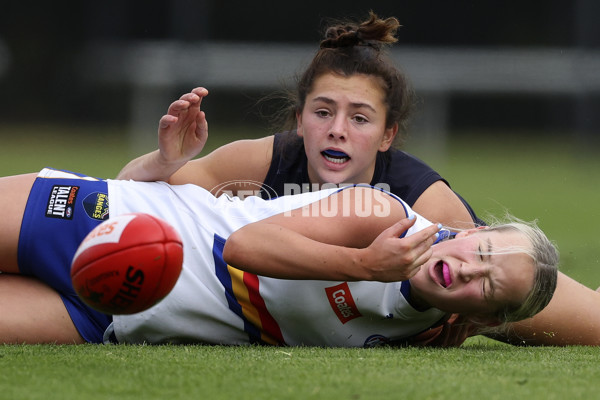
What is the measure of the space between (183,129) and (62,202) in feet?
1.67

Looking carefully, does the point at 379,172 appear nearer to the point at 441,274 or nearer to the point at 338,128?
the point at 338,128

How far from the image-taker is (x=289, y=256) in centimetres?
233

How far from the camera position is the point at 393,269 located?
2.27 m

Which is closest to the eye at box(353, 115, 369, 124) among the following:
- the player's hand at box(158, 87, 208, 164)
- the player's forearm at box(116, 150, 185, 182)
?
the player's hand at box(158, 87, 208, 164)

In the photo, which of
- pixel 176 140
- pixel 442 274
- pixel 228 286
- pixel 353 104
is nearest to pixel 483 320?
pixel 442 274

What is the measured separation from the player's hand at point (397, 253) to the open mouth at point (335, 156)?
41.3 inches

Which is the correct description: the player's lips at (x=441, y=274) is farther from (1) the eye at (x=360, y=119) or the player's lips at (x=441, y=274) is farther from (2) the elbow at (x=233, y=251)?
(1) the eye at (x=360, y=119)

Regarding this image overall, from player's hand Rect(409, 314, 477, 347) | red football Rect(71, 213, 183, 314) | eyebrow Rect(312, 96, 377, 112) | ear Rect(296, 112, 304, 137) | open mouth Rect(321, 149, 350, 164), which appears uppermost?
eyebrow Rect(312, 96, 377, 112)

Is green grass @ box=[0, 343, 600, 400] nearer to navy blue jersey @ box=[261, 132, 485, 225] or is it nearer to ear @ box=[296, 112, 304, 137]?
navy blue jersey @ box=[261, 132, 485, 225]

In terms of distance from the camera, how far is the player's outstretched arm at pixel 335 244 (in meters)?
2.27

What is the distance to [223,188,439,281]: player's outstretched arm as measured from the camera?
227cm

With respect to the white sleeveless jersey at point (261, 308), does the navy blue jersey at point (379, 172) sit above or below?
above

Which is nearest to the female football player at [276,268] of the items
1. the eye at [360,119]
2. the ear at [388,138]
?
the eye at [360,119]

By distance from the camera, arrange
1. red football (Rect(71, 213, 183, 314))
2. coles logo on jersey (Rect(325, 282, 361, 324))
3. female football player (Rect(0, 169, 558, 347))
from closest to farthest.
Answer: red football (Rect(71, 213, 183, 314))
female football player (Rect(0, 169, 558, 347))
coles logo on jersey (Rect(325, 282, 361, 324))
